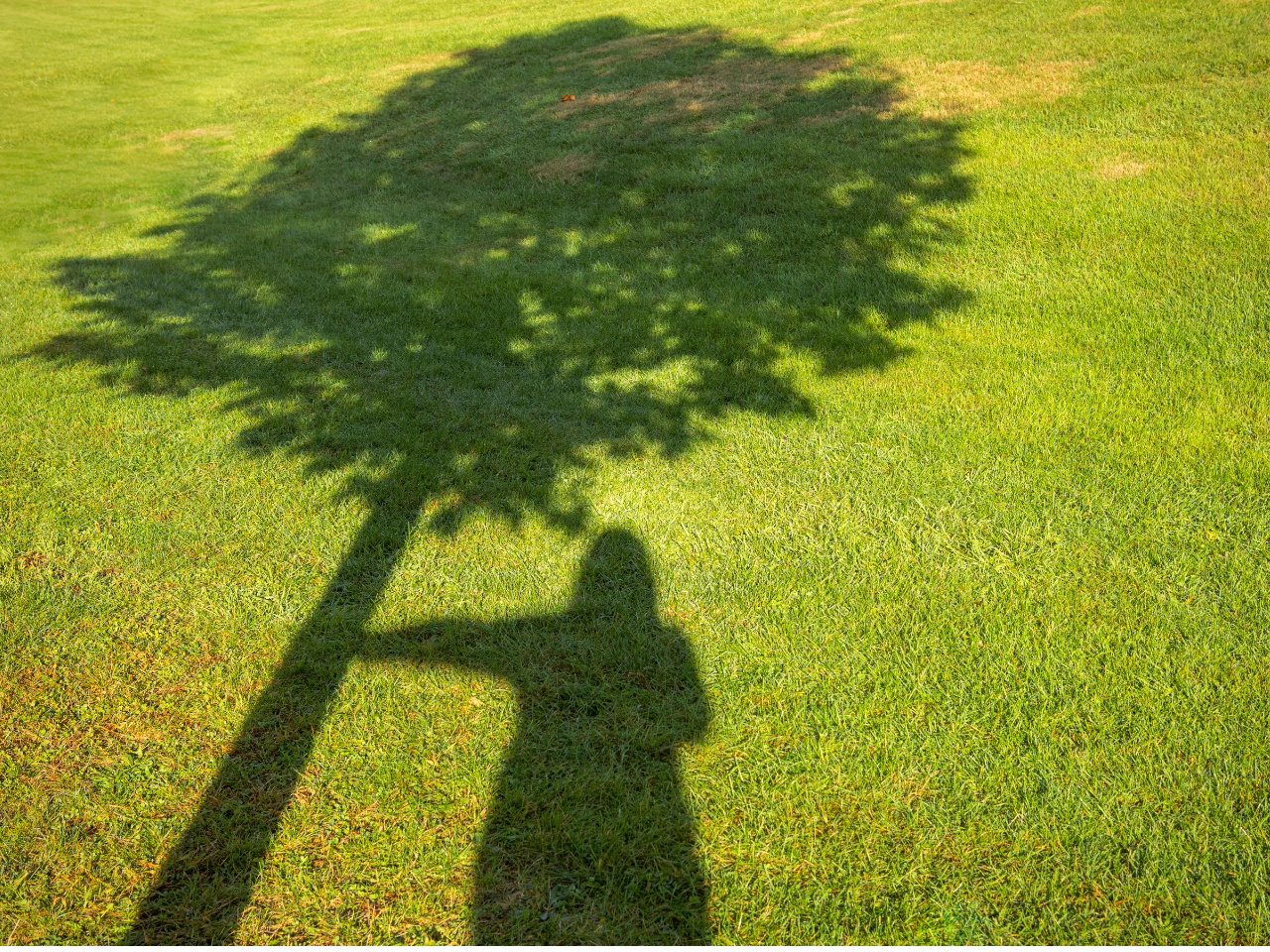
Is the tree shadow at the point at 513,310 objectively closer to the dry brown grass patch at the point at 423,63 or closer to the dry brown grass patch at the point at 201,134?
the dry brown grass patch at the point at 201,134

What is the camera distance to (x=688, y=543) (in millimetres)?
4223

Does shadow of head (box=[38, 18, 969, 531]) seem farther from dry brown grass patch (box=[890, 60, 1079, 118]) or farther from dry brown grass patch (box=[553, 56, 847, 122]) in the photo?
dry brown grass patch (box=[890, 60, 1079, 118])

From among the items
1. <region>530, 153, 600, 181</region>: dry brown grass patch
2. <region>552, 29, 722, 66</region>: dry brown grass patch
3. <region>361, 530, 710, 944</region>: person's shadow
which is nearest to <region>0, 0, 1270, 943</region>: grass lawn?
<region>361, 530, 710, 944</region>: person's shadow

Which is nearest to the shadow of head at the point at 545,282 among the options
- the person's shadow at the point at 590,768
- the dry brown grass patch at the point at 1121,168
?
the person's shadow at the point at 590,768

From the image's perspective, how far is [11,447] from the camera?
546 centimetres

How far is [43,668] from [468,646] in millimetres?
1831

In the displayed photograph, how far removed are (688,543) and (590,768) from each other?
53.7 inches

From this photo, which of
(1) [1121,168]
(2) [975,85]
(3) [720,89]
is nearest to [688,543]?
(1) [1121,168]

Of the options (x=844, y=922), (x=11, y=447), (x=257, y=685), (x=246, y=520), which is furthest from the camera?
(x=11, y=447)

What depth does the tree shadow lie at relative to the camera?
11.7 ft

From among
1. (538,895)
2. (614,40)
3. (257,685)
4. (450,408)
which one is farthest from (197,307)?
(614,40)

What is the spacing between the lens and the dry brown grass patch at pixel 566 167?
9.62m

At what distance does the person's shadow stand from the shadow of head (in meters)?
0.83

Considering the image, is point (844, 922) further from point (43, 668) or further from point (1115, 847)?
point (43, 668)
